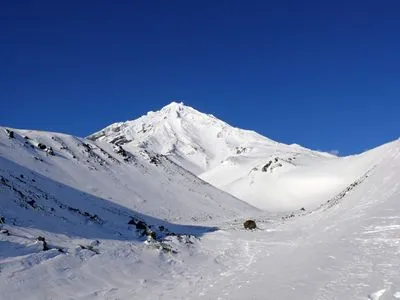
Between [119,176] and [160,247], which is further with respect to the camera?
[119,176]

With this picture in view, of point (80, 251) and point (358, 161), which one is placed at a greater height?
point (358, 161)

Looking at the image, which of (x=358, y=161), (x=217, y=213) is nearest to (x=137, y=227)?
(x=217, y=213)

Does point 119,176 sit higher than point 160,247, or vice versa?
point 119,176

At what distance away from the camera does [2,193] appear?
28656 millimetres

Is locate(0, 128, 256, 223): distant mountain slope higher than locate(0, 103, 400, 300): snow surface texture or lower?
higher

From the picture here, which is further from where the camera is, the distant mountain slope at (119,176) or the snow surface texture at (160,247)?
the distant mountain slope at (119,176)

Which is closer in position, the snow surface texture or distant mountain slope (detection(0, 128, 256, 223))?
the snow surface texture

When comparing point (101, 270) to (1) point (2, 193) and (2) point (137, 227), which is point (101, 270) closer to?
(1) point (2, 193)

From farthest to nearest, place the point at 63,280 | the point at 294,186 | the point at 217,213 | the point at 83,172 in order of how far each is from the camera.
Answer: the point at 294,186, the point at 217,213, the point at 83,172, the point at 63,280

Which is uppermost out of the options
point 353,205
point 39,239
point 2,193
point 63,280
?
point 353,205

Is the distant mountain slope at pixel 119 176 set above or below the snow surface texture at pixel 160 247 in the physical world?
above

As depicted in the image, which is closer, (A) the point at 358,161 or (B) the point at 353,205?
(B) the point at 353,205

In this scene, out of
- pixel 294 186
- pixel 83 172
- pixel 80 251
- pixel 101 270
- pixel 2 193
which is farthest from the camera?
pixel 294 186

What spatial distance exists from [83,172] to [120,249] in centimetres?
3637
